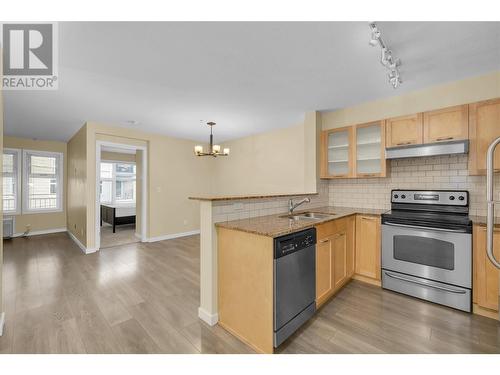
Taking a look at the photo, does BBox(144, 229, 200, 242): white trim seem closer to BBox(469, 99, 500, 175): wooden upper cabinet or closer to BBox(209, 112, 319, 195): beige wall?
BBox(209, 112, 319, 195): beige wall

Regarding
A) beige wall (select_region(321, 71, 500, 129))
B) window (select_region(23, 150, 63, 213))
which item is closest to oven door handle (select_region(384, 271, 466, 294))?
beige wall (select_region(321, 71, 500, 129))

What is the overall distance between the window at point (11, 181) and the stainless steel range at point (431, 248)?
8.11m

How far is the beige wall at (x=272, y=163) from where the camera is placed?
12.0 ft

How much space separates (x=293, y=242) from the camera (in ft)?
5.82

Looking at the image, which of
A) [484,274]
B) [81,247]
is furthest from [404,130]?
[81,247]

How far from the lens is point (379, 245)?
2.73 metres

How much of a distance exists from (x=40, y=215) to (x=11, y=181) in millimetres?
1048

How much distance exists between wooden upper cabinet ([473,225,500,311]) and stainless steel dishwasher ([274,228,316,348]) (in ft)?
5.26

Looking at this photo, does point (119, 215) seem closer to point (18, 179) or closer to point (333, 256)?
point (18, 179)

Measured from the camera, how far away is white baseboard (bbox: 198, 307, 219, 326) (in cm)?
201

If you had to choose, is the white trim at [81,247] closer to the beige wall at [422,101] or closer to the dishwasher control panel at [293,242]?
the dishwasher control panel at [293,242]

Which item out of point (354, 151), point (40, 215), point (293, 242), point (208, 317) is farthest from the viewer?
point (40, 215)

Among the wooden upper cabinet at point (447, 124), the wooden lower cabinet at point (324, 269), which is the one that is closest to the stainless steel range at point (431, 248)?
the wooden upper cabinet at point (447, 124)
